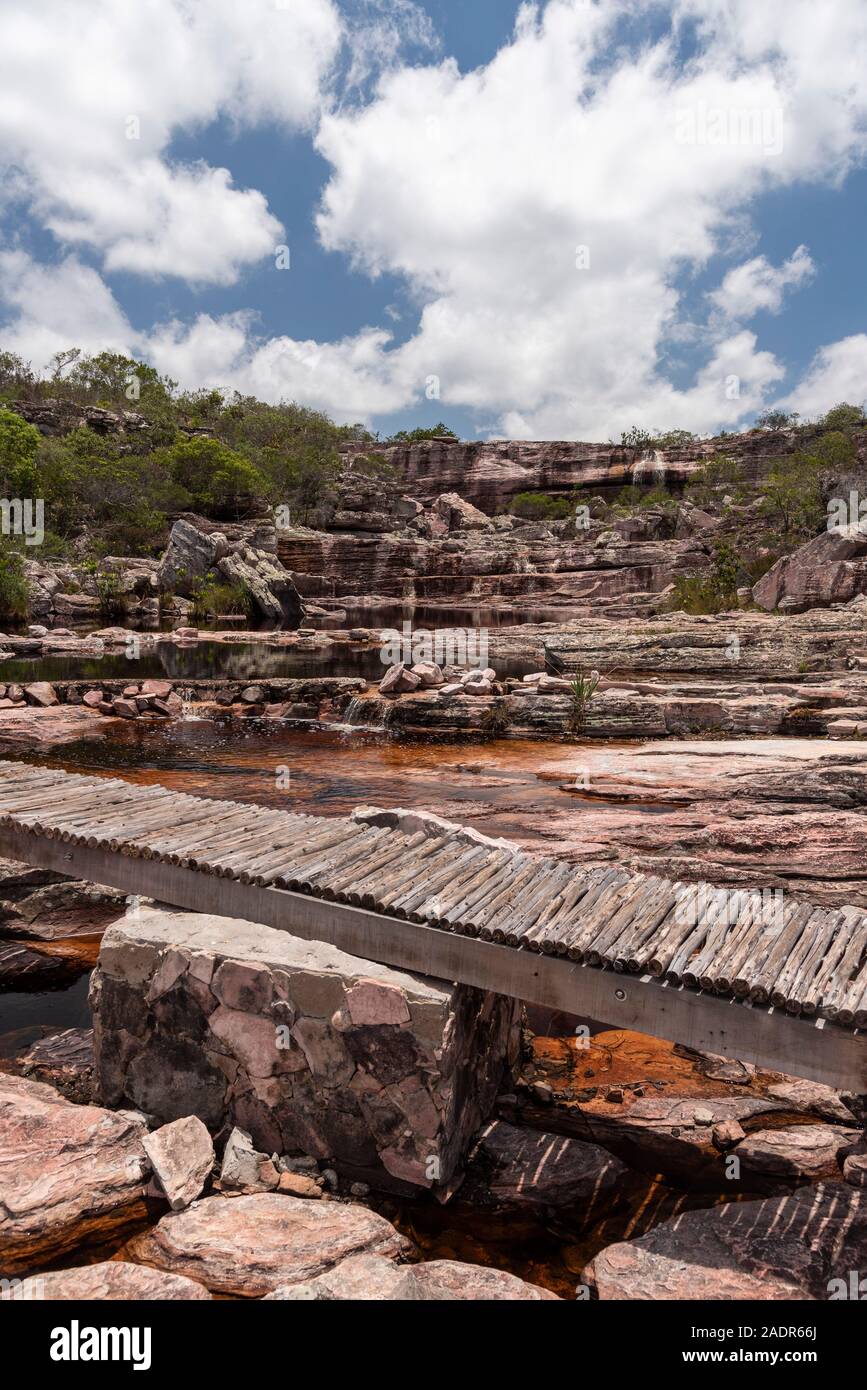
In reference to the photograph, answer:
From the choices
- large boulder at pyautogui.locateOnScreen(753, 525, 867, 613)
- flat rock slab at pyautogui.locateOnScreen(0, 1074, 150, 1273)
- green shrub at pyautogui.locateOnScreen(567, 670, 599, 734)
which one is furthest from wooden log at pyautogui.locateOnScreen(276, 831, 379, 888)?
large boulder at pyautogui.locateOnScreen(753, 525, 867, 613)

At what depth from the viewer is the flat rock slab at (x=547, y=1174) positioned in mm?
4551

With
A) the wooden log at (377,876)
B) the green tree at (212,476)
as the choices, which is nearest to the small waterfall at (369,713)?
the wooden log at (377,876)

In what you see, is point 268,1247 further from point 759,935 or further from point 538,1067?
point 759,935

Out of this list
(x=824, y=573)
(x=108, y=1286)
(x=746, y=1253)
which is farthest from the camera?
(x=824, y=573)

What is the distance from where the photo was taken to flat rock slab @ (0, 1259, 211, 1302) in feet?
11.5

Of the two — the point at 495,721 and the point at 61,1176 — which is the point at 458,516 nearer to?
the point at 495,721

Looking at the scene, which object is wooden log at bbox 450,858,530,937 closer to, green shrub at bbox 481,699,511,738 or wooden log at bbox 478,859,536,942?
wooden log at bbox 478,859,536,942

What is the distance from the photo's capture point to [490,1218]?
4453 millimetres

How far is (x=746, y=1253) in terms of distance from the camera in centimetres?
389

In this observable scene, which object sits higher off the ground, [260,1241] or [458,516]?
[458,516]

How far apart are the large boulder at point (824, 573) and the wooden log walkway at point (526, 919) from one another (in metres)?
26.0

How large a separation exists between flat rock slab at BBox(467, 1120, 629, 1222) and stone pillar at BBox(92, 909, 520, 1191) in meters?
0.18

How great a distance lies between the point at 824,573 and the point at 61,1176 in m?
30.0

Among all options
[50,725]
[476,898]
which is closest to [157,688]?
[50,725]
